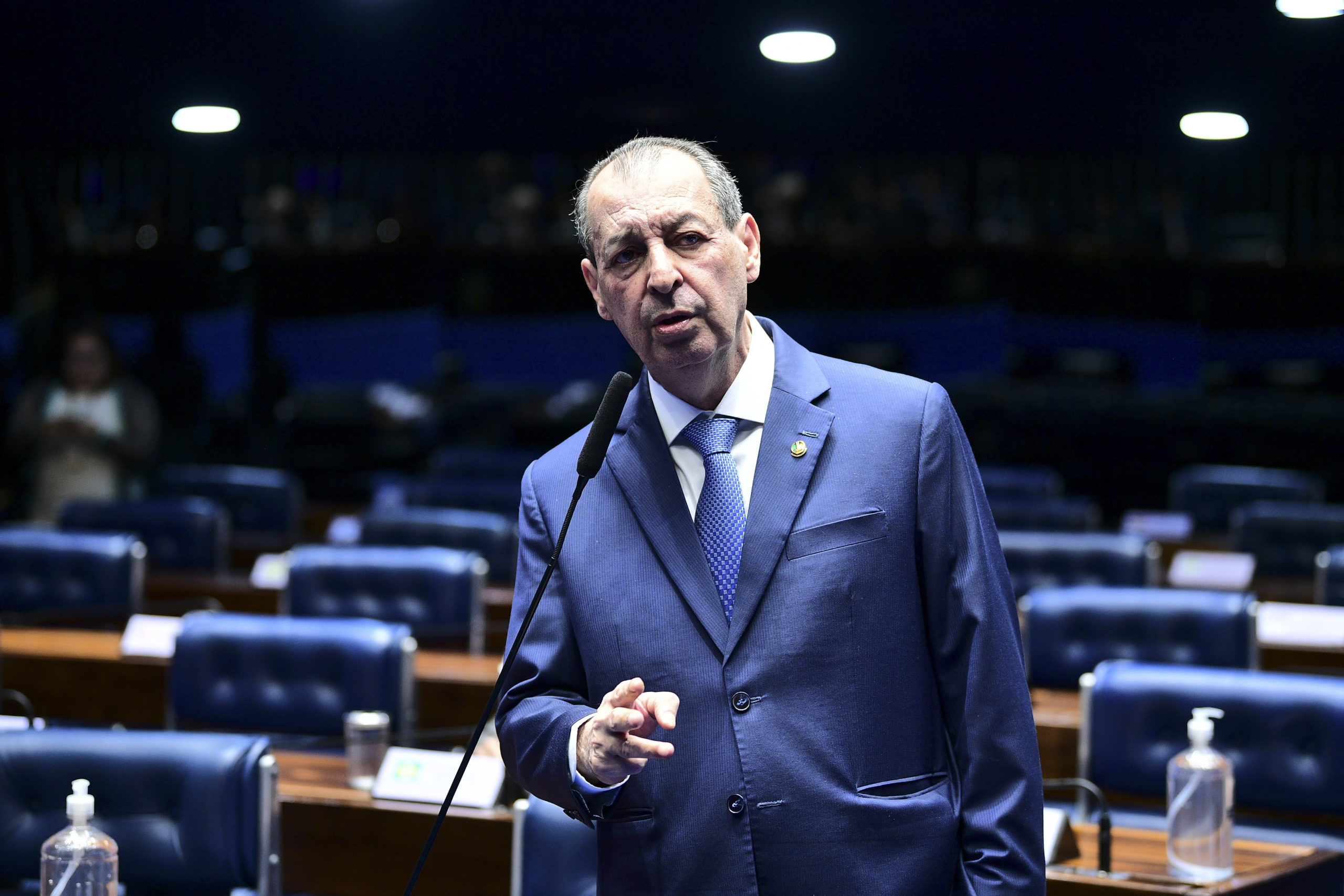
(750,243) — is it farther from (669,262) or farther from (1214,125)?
(1214,125)

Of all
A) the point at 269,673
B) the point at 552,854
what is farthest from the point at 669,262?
the point at 269,673

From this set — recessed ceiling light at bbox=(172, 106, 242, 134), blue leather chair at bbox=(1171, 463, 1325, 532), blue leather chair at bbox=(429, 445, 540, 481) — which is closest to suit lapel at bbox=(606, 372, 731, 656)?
blue leather chair at bbox=(429, 445, 540, 481)

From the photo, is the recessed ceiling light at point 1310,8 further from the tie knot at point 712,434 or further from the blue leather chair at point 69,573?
the blue leather chair at point 69,573

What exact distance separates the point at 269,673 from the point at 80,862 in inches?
53.6

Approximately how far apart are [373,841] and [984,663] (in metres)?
1.58

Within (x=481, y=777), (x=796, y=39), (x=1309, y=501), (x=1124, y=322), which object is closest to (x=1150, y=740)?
(x=481, y=777)

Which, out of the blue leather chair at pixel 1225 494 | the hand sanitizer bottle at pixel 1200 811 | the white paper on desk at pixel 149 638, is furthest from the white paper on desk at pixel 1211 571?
the white paper on desk at pixel 149 638

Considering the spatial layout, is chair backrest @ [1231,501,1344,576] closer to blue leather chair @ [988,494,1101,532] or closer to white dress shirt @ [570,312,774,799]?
blue leather chair @ [988,494,1101,532]

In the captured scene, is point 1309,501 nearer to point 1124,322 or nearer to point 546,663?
point 1124,322

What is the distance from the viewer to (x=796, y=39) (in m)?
5.33

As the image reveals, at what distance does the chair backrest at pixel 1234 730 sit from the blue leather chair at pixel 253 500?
411cm

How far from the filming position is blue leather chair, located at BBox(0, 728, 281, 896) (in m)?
2.29

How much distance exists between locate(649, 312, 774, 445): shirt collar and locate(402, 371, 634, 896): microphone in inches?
1.8

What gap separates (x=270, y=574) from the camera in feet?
16.3
